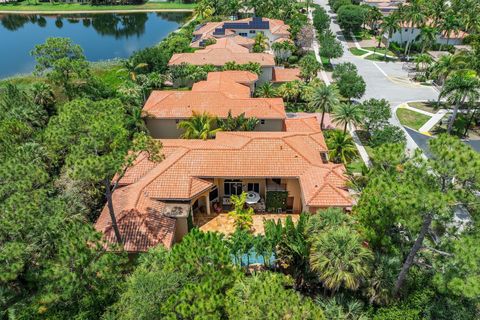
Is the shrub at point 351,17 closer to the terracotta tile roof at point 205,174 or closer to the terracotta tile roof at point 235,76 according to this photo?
the terracotta tile roof at point 235,76

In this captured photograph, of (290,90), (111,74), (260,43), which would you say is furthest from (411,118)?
(111,74)

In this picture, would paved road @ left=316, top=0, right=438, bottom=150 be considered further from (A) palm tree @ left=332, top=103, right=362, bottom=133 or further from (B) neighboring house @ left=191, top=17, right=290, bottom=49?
(B) neighboring house @ left=191, top=17, right=290, bottom=49

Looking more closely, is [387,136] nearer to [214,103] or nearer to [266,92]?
[266,92]

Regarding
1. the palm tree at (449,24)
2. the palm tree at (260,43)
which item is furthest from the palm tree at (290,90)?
the palm tree at (449,24)

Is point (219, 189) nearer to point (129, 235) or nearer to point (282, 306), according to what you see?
point (129, 235)

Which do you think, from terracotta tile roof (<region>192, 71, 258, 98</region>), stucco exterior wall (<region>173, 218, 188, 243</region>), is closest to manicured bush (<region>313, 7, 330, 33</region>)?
terracotta tile roof (<region>192, 71, 258, 98</region>)
